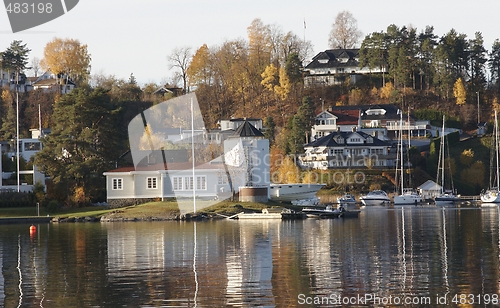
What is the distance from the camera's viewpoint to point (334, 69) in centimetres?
13338

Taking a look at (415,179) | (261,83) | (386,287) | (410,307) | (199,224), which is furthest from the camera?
(261,83)

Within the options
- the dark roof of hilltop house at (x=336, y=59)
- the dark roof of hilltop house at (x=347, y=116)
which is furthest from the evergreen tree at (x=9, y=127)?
the dark roof of hilltop house at (x=336, y=59)

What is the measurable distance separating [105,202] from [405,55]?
63645 millimetres

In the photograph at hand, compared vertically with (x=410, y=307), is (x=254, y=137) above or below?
above

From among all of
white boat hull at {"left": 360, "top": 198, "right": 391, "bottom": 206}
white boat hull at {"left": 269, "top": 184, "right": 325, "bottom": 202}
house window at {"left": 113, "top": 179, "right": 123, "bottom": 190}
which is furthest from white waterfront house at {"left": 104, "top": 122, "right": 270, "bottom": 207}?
white boat hull at {"left": 360, "top": 198, "right": 391, "bottom": 206}

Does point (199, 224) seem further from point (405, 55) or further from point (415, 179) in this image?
point (405, 55)

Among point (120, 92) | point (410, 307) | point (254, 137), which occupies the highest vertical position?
point (120, 92)

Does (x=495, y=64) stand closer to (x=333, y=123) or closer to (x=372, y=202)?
(x=333, y=123)

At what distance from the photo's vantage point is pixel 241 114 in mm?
124000

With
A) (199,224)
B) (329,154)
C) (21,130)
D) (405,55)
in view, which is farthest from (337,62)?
(199,224)

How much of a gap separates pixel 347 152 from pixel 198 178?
4229cm

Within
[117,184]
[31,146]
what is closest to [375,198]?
[117,184]

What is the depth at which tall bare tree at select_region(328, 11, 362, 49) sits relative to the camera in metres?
144

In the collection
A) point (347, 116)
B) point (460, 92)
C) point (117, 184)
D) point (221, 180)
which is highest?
point (460, 92)
